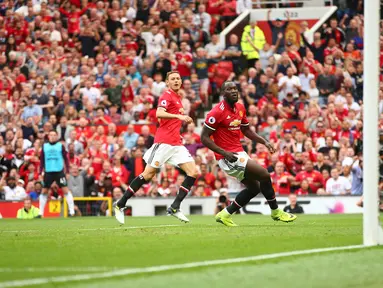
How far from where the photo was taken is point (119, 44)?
3158 centimetres

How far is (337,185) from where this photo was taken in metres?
24.5

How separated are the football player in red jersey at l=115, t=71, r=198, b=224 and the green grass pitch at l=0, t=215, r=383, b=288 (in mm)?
2629

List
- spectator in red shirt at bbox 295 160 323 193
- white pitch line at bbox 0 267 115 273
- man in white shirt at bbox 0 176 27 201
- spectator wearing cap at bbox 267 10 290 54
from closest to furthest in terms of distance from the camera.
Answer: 1. white pitch line at bbox 0 267 115 273
2. spectator in red shirt at bbox 295 160 323 193
3. man in white shirt at bbox 0 176 27 201
4. spectator wearing cap at bbox 267 10 290 54

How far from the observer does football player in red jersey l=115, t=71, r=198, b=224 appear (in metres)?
16.3

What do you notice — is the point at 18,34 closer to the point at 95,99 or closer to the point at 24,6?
the point at 24,6

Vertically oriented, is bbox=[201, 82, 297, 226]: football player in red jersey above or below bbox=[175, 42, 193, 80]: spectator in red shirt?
below

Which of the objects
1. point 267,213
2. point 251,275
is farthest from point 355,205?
point 251,275

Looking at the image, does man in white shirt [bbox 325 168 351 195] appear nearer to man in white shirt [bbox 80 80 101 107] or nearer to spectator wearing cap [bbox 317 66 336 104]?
spectator wearing cap [bbox 317 66 336 104]

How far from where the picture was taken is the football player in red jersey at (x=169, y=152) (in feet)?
53.4

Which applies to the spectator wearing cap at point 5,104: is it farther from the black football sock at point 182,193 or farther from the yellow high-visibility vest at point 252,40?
the black football sock at point 182,193

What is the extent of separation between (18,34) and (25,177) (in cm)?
697

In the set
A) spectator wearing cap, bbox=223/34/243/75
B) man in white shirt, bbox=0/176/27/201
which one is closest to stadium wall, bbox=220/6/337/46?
spectator wearing cap, bbox=223/34/243/75

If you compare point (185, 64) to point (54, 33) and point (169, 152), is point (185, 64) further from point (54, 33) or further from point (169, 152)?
point (169, 152)

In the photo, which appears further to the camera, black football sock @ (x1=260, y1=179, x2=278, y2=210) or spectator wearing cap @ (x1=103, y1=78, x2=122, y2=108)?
spectator wearing cap @ (x1=103, y1=78, x2=122, y2=108)
